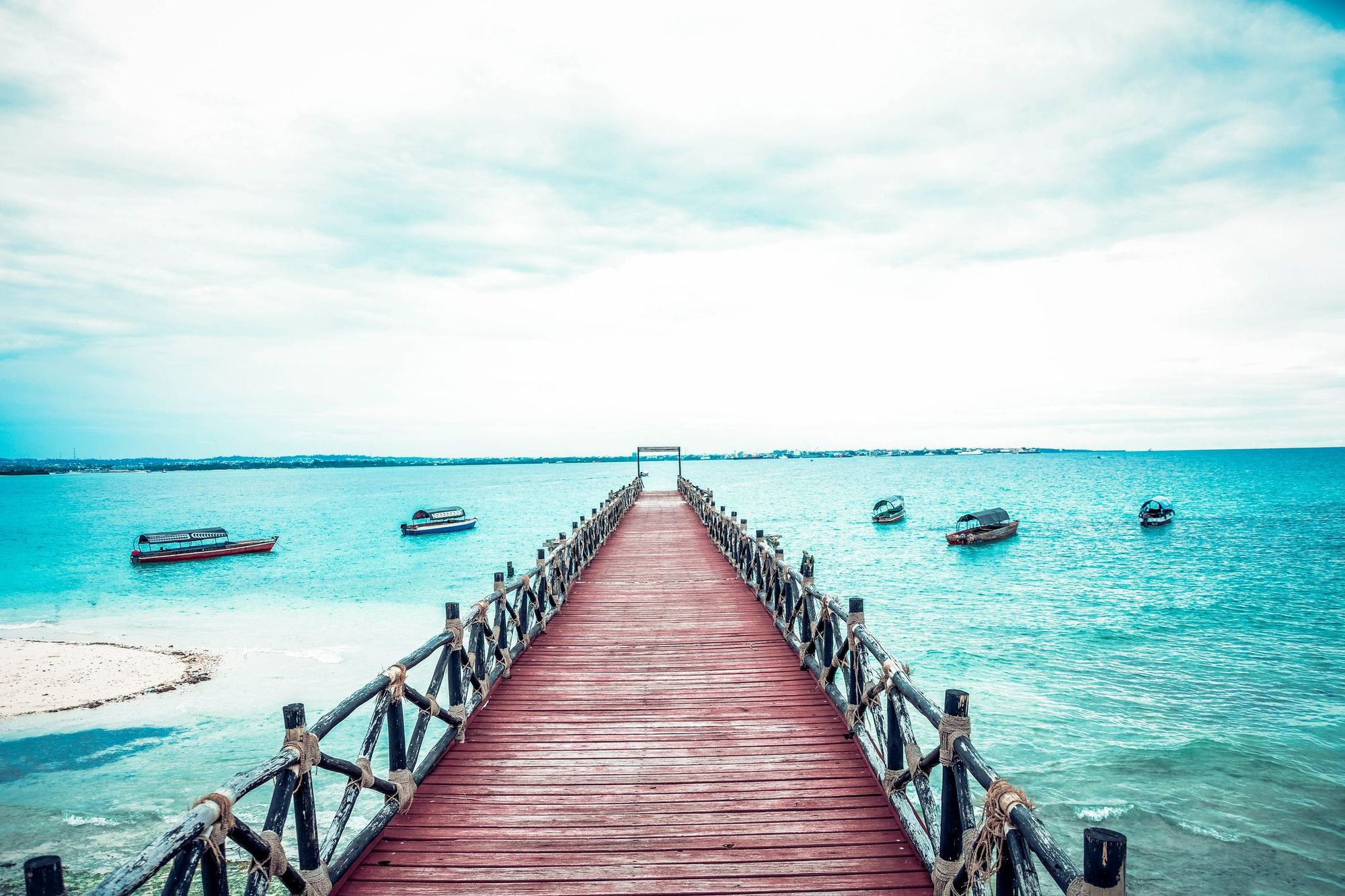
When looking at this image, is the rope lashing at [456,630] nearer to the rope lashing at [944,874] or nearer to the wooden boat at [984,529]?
the rope lashing at [944,874]

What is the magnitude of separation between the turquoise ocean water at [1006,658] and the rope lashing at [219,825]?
10.3 m

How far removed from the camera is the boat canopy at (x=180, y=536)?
4459 cm

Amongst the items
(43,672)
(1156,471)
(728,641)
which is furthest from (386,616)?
(1156,471)

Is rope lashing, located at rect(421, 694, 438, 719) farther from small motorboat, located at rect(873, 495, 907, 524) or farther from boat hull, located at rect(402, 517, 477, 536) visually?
boat hull, located at rect(402, 517, 477, 536)

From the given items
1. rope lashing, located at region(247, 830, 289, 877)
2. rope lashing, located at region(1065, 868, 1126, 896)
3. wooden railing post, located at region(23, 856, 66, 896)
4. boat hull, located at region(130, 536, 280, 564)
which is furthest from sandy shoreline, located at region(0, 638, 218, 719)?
boat hull, located at region(130, 536, 280, 564)

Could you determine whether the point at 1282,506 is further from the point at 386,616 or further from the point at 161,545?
the point at 161,545

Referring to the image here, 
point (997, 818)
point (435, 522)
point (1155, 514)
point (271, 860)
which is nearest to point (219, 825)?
point (271, 860)

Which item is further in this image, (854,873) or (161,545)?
(161,545)

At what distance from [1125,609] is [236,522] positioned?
90.3 meters

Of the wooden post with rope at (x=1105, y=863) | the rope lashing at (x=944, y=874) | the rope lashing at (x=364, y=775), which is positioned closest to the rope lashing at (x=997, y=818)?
the rope lashing at (x=944, y=874)

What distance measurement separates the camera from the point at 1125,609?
2592 cm

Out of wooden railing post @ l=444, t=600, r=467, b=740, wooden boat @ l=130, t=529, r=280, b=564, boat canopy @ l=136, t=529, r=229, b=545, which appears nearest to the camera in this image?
wooden railing post @ l=444, t=600, r=467, b=740

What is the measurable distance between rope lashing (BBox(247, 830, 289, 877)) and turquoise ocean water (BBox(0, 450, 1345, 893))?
9.80 meters

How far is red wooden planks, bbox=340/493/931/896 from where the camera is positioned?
4.39 m
